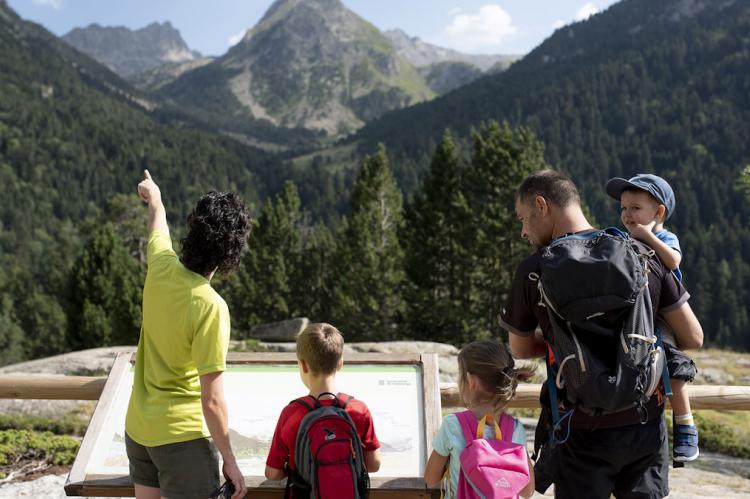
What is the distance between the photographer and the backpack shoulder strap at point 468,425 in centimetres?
336

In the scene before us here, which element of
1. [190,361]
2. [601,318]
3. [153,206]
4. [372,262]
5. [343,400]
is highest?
[153,206]

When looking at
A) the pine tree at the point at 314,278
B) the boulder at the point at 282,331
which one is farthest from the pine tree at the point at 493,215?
the pine tree at the point at 314,278

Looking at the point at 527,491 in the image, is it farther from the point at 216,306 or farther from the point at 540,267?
the point at 216,306

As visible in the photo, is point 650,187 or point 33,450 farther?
point 33,450

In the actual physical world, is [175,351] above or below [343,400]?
above

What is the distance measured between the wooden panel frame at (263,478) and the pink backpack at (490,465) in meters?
0.58

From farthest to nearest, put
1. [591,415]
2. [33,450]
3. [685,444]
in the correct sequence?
[33,450] < [685,444] < [591,415]

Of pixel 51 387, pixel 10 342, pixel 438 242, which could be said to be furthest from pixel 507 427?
pixel 10 342

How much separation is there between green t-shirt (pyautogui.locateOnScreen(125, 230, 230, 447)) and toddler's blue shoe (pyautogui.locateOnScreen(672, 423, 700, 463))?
2.42m

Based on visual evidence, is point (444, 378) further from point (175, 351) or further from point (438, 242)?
point (438, 242)

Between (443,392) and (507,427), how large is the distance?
1904 mm

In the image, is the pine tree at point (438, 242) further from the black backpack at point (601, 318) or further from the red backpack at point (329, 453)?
the black backpack at point (601, 318)

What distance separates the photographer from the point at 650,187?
3.66m

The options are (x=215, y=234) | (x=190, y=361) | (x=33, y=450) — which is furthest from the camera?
(x=33, y=450)
